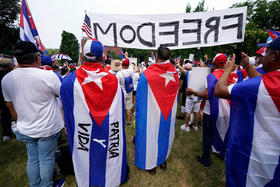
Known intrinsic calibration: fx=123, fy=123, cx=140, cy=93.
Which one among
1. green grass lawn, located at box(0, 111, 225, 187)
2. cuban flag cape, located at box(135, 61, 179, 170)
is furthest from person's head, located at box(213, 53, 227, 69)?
green grass lawn, located at box(0, 111, 225, 187)

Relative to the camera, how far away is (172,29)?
2959 mm

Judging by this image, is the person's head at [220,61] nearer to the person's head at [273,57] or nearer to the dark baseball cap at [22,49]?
the person's head at [273,57]

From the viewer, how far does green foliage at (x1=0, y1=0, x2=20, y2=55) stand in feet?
58.2

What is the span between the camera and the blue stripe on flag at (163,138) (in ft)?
8.13

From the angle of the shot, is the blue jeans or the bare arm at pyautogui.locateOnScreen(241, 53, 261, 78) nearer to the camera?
the bare arm at pyautogui.locateOnScreen(241, 53, 261, 78)

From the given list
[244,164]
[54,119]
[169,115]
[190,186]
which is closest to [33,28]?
[54,119]

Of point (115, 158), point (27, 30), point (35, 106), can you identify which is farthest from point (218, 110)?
point (27, 30)

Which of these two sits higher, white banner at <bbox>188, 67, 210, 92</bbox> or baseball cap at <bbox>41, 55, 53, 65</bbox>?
baseball cap at <bbox>41, 55, 53, 65</bbox>

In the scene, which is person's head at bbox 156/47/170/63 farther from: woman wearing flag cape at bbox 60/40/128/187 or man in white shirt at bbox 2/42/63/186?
man in white shirt at bbox 2/42/63/186

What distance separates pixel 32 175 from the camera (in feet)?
6.37

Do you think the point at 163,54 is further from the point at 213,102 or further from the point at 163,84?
the point at 213,102

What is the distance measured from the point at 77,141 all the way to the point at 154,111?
54.9 inches

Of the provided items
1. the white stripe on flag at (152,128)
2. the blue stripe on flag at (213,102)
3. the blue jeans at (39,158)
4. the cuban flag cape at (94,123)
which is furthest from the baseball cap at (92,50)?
the blue stripe on flag at (213,102)

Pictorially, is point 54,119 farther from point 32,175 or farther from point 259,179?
point 259,179
